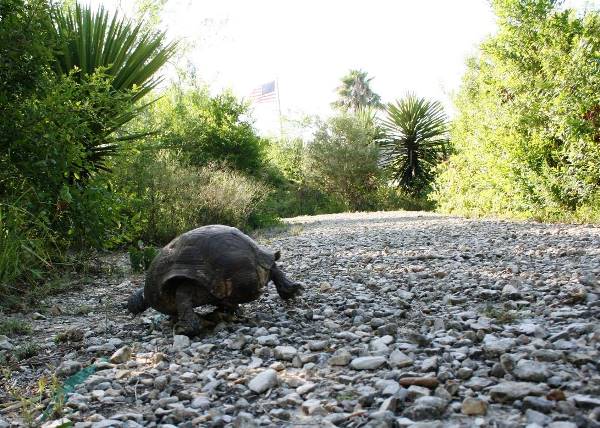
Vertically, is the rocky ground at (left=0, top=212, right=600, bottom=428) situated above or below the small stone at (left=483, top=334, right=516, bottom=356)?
below

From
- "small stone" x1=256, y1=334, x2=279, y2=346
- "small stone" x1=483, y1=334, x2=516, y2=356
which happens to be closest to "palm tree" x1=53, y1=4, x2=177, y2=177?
"small stone" x1=256, y1=334, x2=279, y2=346

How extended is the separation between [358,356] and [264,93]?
35500 millimetres

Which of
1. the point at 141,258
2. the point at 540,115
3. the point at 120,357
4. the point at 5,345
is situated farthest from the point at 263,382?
the point at 540,115

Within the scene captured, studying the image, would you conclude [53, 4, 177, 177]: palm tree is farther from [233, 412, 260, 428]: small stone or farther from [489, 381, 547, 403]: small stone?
[489, 381, 547, 403]: small stone

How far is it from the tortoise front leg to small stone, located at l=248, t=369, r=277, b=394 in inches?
41.1

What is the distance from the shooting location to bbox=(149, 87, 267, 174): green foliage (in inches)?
581

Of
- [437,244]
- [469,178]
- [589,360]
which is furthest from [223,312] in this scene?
[469,178]

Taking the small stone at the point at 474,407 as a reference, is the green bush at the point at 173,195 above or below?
above

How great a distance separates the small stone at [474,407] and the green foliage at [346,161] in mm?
20752

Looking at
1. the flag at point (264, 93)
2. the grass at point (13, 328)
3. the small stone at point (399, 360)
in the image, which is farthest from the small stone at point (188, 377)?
the flag at point (264, 93)

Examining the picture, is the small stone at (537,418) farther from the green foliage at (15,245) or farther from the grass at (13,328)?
the green foliage at (15,245)

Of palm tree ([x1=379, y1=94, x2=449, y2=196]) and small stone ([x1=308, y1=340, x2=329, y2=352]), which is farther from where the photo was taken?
palm tree ([x1=379, y1=94, x2=449, y2=196])

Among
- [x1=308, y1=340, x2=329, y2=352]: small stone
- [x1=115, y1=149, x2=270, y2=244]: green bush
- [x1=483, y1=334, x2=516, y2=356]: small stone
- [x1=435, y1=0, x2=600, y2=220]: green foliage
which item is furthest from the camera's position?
[x1=435, y1=0, x2=600, y2=220]: green foliage

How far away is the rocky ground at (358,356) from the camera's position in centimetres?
210
